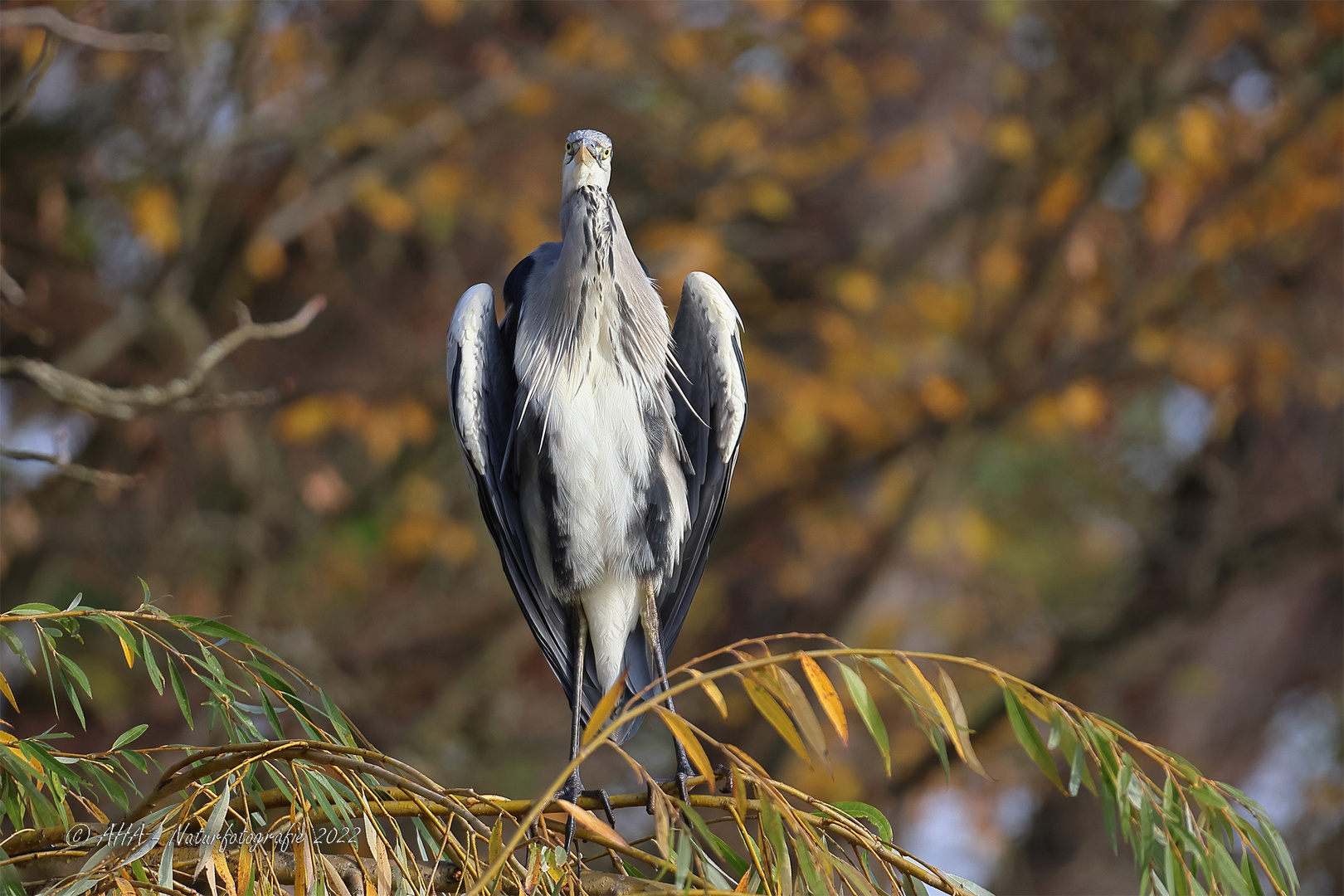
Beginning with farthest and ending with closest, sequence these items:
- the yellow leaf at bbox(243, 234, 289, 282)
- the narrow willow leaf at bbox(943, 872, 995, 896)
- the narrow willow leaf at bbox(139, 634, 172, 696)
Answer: the yellow leaf at bbox(243, 234, 289, 282)
the narrow willow leaf at bbox(139, 634, 172, 696)
the narrow willow leaf at bbox(943, 872, 995, 896)

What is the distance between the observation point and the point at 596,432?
7.41 feet

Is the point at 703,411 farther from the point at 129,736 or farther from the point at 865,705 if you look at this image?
the point at 129,736

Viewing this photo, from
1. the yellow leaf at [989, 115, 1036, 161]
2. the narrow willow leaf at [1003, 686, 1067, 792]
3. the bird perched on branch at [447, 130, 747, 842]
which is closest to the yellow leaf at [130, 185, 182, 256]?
the bird perched on branch at [447, 130, 747, 842]

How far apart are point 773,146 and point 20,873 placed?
478cm

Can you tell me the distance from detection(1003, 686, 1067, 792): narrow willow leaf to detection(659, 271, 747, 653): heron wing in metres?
1.02

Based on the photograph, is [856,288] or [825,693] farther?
[856,288]

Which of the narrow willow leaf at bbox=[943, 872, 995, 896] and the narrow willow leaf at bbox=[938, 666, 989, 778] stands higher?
the narrow willow leaf at bbox=[938, 666, 989, 778]

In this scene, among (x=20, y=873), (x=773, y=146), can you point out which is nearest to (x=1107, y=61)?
(x=773, y=146)

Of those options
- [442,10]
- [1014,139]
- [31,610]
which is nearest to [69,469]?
[31,610]

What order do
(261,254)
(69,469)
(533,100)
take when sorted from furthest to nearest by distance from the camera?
(533,100)
(261,254)
(69,469)

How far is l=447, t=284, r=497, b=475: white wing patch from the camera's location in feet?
7.59

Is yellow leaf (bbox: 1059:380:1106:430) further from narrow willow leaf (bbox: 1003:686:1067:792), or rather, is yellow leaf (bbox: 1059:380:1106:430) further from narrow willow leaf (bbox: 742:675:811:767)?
narrow willow leaf (bbox: 742:675:811:767)

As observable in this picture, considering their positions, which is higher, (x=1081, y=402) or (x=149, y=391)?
(x=1081, y=402)

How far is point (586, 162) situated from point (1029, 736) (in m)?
1.42
